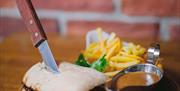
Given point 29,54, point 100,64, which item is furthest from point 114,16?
point 100,64

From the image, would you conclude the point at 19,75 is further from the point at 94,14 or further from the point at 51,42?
the point at 94,14

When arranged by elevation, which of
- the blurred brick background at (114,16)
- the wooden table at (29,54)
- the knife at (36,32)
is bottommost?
the wooden table at (29,54)

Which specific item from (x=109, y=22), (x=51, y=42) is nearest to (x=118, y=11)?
(x=109, y=22)

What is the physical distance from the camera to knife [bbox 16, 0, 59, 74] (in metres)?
0.47

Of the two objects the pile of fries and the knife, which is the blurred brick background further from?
the knife

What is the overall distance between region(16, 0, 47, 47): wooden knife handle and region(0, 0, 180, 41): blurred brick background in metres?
0.37

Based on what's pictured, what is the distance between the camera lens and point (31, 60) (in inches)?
28.1

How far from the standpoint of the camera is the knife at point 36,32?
1.55ft

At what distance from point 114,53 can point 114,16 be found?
0.91ft

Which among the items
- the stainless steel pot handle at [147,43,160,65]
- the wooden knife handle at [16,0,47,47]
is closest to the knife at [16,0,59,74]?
the wooden knife handle at [16,0,47,47]

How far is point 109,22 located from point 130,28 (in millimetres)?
50

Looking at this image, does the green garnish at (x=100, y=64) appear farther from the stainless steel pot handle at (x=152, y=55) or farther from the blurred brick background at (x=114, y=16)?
the blurred brick background at (x=114, y=16)

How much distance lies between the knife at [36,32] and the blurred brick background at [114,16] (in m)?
0.37

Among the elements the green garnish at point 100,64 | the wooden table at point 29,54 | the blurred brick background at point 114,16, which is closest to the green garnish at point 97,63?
the green garnish at point 100,64
